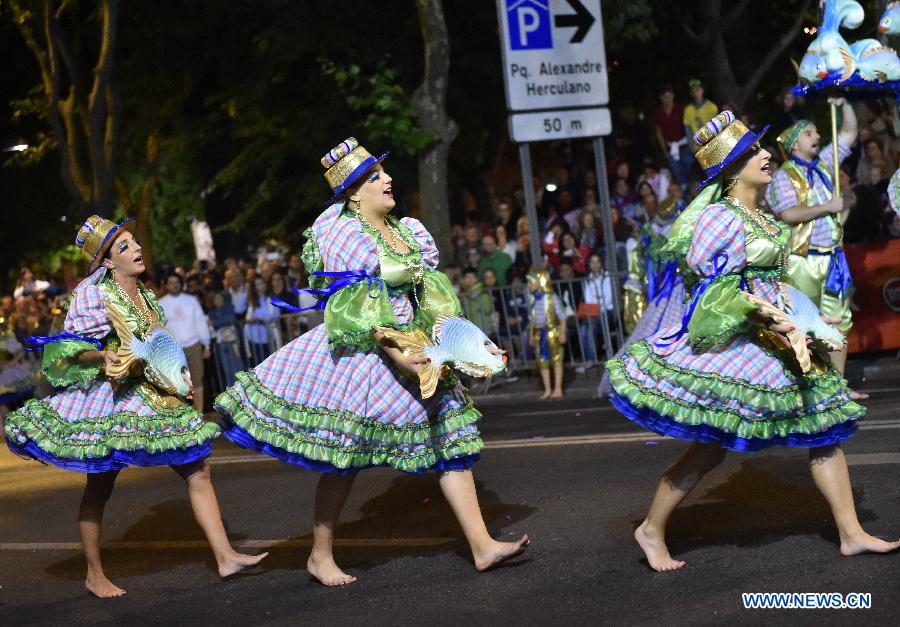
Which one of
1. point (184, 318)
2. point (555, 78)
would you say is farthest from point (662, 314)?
point (184, 318)

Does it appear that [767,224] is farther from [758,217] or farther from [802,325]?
[802,325]

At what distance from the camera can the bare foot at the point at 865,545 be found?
241 inches

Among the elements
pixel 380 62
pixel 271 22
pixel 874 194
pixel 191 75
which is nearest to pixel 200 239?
pixel 191 75

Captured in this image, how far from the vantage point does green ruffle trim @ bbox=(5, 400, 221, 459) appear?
7.18m

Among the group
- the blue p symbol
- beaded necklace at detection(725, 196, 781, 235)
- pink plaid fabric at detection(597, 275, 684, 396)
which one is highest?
the blue p symbol

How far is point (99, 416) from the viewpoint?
7.32m

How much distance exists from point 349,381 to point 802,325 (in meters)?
2.07

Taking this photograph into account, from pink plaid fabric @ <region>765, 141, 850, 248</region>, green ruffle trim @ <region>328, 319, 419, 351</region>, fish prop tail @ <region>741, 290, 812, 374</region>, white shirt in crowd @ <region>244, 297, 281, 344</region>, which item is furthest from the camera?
white shirt in crowd @ <region>244, 297, 281, 344</region>

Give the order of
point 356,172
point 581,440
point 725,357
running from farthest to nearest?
point 581,440 → point 356,172 → point 725,357

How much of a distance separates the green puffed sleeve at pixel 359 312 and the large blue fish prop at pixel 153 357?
0.96 m

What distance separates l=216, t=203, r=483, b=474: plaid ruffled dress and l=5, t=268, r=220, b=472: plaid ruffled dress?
467 mm

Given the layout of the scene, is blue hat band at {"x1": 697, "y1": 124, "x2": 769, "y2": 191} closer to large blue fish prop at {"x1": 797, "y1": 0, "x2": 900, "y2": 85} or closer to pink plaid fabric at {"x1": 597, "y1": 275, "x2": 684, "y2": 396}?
large blue fish prop at {"x1": 797, "y1": 0, "x2": 900, "y2": 85}

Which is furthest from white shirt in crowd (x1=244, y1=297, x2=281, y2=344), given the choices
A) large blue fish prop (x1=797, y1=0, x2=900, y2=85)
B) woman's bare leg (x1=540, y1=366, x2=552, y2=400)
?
large blue fish prop (x1=797, y1=0, x2=900, y2=85)

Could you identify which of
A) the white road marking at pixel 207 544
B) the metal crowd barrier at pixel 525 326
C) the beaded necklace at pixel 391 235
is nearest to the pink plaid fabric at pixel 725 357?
the beaded necklace at pixel 391 235
